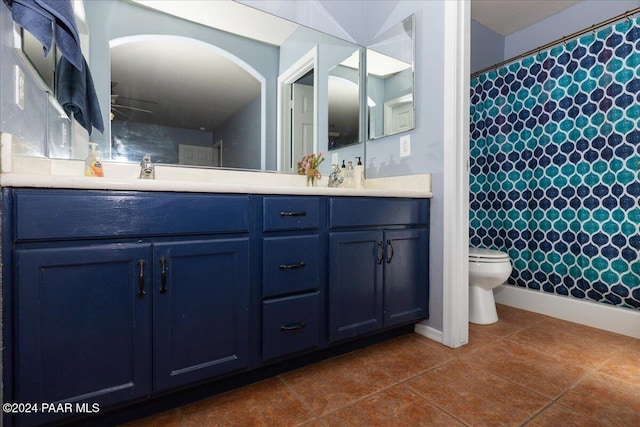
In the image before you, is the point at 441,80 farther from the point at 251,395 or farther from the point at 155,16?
the point at 251,395

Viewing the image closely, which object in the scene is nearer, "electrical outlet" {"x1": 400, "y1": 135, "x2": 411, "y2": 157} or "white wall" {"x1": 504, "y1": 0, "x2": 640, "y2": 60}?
"electrical outlet" {"x1": 400, "y1": 135, "x2": 411, "y2": 157}

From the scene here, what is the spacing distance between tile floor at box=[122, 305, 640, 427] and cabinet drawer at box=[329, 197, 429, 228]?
2.21 ft

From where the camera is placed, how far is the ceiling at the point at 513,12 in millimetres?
2685

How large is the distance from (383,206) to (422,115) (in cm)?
63

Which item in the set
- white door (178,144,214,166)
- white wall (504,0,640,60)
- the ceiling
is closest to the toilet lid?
white door (178,144,214,166)

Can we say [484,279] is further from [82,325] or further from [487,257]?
[82,325]

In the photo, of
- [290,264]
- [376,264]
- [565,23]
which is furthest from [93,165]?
[565,23]

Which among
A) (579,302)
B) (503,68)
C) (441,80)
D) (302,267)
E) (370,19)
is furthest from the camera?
(503,68)

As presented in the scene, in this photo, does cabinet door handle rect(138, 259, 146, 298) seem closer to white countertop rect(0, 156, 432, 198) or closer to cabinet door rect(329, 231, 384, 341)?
white countertop rect(0, 156, 432, 198)

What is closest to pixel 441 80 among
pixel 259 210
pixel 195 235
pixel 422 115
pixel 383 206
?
pixel 422 115

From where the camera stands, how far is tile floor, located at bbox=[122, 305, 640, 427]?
1131mm

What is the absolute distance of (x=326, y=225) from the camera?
146cm

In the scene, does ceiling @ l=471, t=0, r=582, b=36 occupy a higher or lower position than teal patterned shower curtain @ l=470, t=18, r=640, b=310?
higher

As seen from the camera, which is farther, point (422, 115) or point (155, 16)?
point (422, 115)
